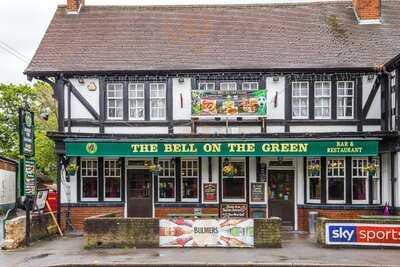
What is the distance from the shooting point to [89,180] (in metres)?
26.8

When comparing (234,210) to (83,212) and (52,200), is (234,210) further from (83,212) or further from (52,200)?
(52,200)

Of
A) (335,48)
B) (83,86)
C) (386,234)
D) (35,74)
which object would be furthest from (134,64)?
(386,234)

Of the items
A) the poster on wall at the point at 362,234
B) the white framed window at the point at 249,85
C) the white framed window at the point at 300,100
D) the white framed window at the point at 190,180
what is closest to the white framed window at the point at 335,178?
the white framed window at the point at 300,100

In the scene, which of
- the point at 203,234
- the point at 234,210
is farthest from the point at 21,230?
the point at 234,210

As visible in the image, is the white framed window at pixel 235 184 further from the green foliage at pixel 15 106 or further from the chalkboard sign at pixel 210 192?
the green foliage at pixel 15 106

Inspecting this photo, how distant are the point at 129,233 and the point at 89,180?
657cm

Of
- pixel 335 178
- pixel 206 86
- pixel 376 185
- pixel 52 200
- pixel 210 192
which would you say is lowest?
pixel 52 200

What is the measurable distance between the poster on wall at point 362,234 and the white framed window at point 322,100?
681 cm

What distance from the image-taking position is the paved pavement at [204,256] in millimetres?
17797

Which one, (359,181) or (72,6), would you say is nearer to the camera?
(359,181)

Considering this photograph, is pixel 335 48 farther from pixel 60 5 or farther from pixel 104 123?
pixel 60 5

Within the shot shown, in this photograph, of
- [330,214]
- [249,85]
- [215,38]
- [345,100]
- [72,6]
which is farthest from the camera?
[72,6]

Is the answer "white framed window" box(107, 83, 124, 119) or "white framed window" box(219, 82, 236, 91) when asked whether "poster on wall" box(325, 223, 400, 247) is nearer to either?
"white framed window" box(219, 82, 236, 91)

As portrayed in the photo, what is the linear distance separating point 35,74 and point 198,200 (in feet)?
26.0
